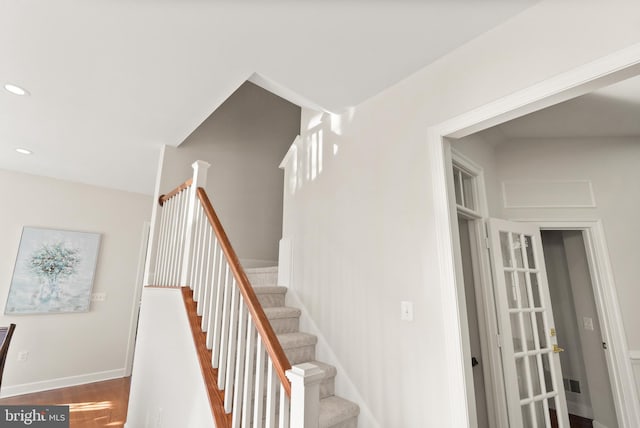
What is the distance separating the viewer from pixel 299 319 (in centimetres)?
268

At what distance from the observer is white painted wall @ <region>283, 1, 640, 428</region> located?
1.48 metres

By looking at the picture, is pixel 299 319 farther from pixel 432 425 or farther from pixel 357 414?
pixel 432 425

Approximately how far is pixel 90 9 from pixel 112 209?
3865mm

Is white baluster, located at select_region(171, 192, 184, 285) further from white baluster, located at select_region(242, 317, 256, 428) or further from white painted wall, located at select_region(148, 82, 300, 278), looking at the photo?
white baluster, located at select_region(242, 317, 256, 428)

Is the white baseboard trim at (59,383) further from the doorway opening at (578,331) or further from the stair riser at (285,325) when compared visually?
the doorway opening at (578,331)

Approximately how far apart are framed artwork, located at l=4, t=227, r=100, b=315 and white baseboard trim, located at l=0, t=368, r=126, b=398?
90cm

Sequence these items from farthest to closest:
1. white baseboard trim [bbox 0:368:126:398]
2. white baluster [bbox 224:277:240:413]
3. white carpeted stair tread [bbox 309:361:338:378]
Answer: white baseboard trim [bbox 0:368:126:398] < white carpeted stair tread [bbox 309:361:338:378] < white baluster [bbox 224:277:240:413]

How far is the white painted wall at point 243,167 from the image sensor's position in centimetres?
343

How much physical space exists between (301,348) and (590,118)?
10.8ft

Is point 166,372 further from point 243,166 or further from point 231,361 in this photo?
point 243,166

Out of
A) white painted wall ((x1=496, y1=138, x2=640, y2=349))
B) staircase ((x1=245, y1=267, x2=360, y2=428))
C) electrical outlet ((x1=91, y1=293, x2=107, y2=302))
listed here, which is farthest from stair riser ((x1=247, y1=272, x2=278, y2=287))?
electrical outlet ((x1=91, y1=293, x2=107, y2=302))

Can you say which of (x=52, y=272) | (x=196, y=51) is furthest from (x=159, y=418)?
(x=52, y=272)

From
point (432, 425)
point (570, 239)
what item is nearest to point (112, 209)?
point (432, 425)

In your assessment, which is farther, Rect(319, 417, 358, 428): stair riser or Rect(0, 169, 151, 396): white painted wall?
Rect(0, 169, 151, 396): white painted wall
